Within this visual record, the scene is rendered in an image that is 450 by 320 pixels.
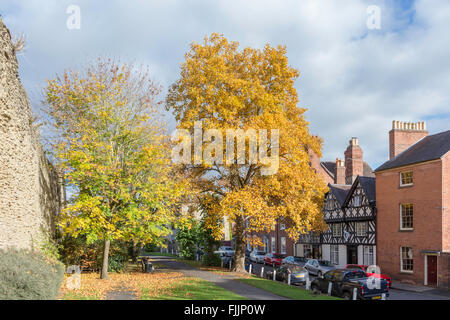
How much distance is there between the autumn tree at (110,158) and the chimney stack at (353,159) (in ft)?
85.5

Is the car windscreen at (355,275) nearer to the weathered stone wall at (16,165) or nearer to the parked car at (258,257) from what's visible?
the weathered stone wall at (16,165)

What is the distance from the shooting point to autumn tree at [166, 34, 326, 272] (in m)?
25.0

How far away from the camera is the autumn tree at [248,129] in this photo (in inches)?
985

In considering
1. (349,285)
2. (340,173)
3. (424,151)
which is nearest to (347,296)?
(349,285)

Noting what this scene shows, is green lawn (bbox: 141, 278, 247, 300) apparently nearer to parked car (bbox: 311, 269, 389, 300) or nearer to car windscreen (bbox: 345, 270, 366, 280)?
parked car (bbox: 311, 269, 389, 300)

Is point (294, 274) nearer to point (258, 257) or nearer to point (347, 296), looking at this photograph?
point (347, 296)

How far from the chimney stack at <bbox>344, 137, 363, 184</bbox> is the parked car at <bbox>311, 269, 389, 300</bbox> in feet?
79.0

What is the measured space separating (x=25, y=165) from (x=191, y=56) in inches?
573

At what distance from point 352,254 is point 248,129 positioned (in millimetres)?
20066

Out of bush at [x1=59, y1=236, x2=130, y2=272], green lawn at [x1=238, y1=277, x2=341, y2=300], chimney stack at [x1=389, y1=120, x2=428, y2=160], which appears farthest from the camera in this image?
chimney stack at [x1=389, y1=120, x2=428, y2=160]

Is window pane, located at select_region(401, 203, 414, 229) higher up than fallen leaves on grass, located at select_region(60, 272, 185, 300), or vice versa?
window pane, located at select_region(401, 203, 414, 229)

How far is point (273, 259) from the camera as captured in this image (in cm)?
4181

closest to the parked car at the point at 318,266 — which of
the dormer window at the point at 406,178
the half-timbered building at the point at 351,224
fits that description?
the half-timbered building at the point at 351,224

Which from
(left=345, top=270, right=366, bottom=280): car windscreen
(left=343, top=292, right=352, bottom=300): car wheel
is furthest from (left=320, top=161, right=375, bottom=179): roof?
(left=343, top=292, right=352, bottom=300): car wheel
